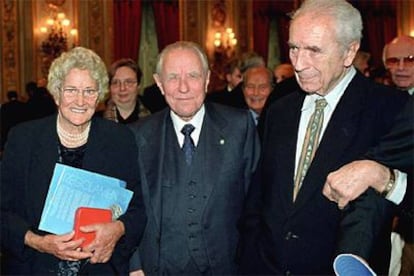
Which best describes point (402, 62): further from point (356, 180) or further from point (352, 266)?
point (352, 266)

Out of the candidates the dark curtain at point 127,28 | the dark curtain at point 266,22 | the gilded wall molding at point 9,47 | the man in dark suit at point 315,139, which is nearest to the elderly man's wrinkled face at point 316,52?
the man in dark suit at point 315,139

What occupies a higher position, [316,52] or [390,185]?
[316,52]

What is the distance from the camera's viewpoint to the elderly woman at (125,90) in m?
4.50

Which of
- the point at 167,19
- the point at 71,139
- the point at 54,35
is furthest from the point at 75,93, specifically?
the point at 167,19

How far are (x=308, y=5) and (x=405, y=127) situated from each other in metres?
0.77

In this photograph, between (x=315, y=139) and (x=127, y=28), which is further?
(x=127, y=28)

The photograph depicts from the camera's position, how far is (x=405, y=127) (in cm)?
176

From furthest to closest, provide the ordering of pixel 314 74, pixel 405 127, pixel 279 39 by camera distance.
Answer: pixel 279 39 → pixel 314 74 → pixel 405 127

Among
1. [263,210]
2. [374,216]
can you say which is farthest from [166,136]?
[374,216]

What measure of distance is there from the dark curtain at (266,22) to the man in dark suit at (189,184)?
13437mm

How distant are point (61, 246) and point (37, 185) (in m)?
0.29

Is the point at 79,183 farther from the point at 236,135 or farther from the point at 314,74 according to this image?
the point at 314,74

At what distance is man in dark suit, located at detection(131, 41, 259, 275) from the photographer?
2.84m

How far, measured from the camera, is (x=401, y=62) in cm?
466
